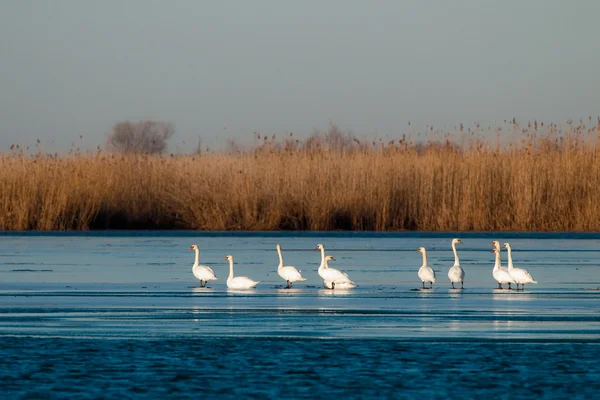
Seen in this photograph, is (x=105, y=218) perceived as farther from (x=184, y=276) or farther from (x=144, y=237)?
(x=184, y=276)

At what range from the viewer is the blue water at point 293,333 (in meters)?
7.97

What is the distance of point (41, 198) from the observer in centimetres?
2702

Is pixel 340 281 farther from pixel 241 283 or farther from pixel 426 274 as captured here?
pixel 241 283

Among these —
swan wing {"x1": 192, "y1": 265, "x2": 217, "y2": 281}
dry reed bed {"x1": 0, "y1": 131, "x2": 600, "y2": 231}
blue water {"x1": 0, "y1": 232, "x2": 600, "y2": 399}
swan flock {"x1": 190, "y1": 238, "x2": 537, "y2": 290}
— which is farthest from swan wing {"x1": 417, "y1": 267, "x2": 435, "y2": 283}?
dry reed bed {"x1": 0, "y1": 131, "x2": 600, "y2": 231}

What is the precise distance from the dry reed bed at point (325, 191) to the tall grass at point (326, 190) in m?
0.03

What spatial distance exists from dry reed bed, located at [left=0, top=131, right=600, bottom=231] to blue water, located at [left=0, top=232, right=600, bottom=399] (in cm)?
744

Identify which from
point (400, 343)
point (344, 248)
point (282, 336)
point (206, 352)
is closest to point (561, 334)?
point (400, 343)

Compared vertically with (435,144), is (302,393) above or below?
below

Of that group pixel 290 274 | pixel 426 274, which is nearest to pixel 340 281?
pixel 290 274

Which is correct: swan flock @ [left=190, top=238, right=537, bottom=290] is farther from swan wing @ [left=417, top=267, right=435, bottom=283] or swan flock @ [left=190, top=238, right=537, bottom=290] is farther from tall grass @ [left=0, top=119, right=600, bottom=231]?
tall grass @ [left=0, top=119, right=600, bottom=231]

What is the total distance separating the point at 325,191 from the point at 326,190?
31mm

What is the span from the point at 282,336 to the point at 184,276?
6501 mm

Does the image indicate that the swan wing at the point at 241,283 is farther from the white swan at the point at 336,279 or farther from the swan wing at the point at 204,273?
the white swan at the point at 336,279

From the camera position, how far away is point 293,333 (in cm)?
1011
